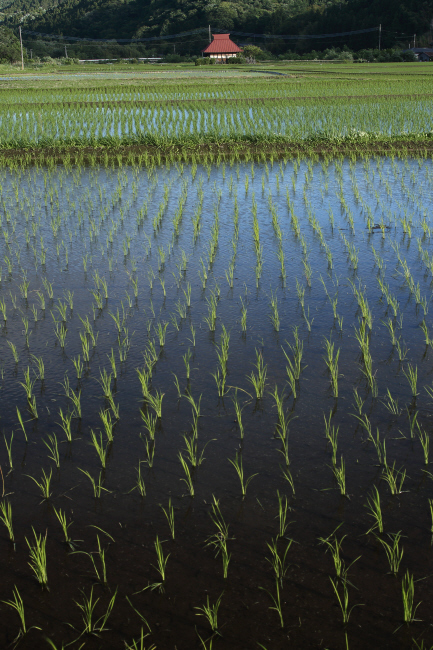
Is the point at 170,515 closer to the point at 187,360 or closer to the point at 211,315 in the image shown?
the point at 187,360

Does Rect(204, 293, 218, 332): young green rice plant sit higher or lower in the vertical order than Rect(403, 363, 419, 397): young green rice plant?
higher

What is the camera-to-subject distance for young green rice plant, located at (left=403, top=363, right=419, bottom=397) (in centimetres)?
292

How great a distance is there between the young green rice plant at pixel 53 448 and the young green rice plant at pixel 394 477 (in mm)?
1374

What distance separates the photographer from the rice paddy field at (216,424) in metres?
1.81

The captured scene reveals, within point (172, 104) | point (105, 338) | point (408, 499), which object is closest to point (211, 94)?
point (172, 104)

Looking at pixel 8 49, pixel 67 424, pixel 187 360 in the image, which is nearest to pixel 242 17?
pixel 8 49

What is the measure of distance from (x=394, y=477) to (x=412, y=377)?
2.41 feet

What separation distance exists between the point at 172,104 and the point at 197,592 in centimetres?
1517

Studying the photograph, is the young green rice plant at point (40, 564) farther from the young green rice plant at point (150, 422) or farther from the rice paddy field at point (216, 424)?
the young green rice plant at point (150, 422)

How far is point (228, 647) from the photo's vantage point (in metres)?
1.68

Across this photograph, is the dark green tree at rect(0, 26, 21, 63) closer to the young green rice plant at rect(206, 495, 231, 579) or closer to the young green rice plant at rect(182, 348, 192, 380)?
the young green rice plant at rect(182, 348, 192, 380)

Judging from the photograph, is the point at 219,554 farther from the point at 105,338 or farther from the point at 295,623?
the point at 105,338

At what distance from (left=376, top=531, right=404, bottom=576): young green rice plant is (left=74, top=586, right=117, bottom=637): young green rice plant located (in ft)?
2.99

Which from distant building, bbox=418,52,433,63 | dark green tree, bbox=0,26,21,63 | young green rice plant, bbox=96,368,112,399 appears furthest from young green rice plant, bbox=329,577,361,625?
dark green tree, bbox=0,26,21,63
